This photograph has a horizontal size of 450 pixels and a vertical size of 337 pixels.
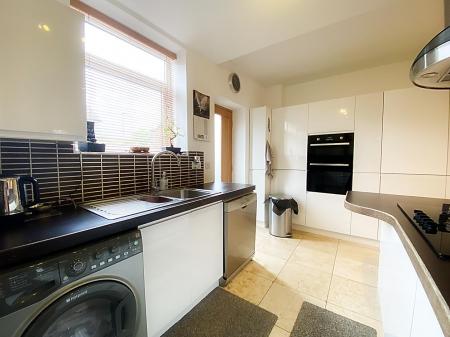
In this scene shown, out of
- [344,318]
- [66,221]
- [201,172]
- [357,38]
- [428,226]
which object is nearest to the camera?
[428,226]

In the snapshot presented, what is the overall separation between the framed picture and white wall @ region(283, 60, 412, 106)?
1850 millimetres

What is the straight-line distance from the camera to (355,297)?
1616mm

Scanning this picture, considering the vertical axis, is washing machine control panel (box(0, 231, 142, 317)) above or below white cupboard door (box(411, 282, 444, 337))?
above

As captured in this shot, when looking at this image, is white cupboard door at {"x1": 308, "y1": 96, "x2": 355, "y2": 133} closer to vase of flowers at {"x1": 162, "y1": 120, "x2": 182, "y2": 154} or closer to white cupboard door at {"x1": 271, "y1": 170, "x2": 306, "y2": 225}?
white cupboard door at {"x1": 271, "y1": 170, "x2": 306, "y2": 225}

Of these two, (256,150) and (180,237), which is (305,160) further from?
(180,237)

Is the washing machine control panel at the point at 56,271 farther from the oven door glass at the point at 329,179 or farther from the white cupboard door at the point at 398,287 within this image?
the oven door glass at the point at 329,179

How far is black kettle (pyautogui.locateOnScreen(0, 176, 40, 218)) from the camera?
882mm

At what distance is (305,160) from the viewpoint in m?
2.93

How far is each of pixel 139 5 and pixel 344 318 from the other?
2827mm

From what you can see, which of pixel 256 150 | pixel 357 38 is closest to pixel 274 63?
pixel 357 38

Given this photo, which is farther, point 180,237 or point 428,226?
point 180,237

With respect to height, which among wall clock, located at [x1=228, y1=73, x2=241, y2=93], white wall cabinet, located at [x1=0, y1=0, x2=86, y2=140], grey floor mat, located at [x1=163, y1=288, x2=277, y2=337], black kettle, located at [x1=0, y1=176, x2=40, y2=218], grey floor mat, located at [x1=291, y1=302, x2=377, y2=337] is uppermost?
wall clock, located at [x1=228, y1=73, x2=241, y2=93]

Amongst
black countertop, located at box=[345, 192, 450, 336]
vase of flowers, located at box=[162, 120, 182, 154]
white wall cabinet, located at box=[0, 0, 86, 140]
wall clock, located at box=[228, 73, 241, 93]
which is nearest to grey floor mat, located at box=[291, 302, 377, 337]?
black countertop, located at box=[345, 192, 450, 336]

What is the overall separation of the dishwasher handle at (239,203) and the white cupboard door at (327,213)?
1316 millimetres
